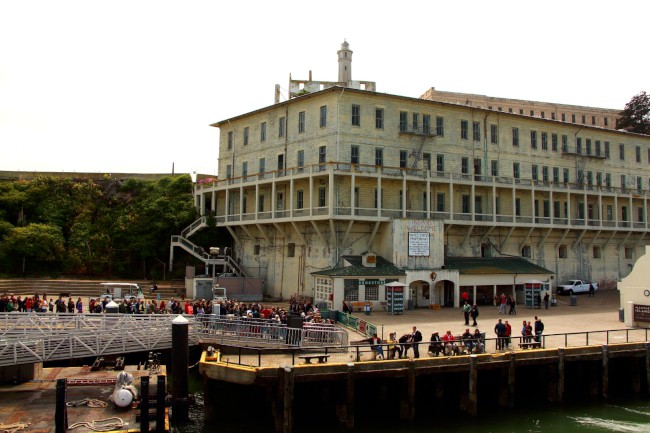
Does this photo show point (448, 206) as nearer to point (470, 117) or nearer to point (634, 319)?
point (470, 117)

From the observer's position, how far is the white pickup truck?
5231 cm

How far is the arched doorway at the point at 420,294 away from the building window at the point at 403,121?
12431mm

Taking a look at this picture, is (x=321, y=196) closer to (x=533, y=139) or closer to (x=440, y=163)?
(x=440, y=163)

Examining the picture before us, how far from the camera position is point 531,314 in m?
38.5

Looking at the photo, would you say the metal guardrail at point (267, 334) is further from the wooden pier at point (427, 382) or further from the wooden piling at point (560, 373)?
the wooden piling at point (560, 373)

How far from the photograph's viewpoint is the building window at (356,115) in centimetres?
4481

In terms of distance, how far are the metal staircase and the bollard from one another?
26.1 meters

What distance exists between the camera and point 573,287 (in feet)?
172

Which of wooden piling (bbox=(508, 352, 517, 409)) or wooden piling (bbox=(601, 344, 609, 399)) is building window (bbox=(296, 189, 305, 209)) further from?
wooden piling (bbox=(601, 344, 609, 399))

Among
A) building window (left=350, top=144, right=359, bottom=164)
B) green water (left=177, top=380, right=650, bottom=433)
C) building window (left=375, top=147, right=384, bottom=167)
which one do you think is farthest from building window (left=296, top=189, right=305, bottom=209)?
green water (left=177, top=380, right=650, bottom=433)

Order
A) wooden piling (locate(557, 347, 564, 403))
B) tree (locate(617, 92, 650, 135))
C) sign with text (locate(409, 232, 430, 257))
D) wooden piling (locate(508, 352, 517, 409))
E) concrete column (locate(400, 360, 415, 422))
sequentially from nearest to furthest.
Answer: concrete column (locate(400, 360, 415, 422)) → wooden piling (locate(508, 352, 517, 409)) → wooden piling (locate(557, 347, 564, 403)) → sign with text (locate(409, 232, 430, 257)) → tree (locate(617, 92, 650, 135))

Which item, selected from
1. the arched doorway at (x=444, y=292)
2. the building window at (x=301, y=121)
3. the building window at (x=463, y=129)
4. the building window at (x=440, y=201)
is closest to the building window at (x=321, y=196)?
the building window at (x=301, y=121)

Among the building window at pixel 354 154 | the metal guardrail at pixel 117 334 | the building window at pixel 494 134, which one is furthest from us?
the building window at pixel 494 134

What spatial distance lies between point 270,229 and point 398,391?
25.5 m
